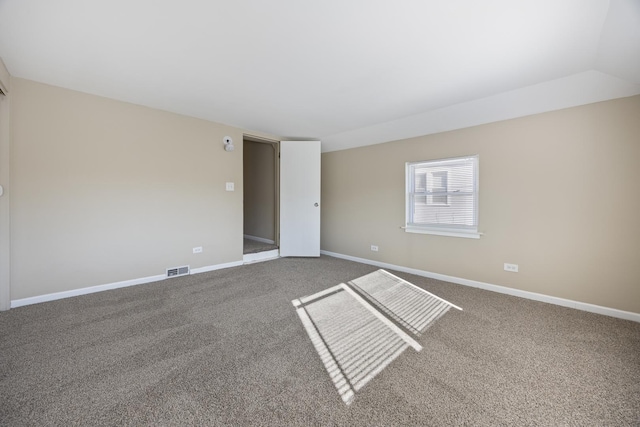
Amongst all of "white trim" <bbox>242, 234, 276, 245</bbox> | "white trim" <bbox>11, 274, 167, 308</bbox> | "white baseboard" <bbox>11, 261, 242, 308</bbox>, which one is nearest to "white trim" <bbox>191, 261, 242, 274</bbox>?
"white baseboard" <bbox>11, 261, 242, 308</bbox>

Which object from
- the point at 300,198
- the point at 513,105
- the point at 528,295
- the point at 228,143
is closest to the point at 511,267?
the point at 528,295

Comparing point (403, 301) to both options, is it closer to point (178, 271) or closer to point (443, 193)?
point (443, 193)

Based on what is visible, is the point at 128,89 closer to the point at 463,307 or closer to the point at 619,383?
the point at 463,307

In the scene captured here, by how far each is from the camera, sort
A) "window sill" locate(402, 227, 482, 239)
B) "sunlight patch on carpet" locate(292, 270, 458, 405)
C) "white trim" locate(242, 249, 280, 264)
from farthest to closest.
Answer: "white trim" locate(242, 249, 280, 264)
"window sill" locate(402, 227, 482, 239)
"sunlight patch on carpet" locate(292, 270, 458, 405)

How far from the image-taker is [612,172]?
2.24m

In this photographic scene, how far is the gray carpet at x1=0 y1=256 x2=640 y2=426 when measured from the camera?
1.20 m

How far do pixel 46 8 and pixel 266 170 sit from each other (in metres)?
3.87

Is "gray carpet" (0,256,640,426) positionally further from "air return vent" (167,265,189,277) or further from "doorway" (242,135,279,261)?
"doorway" (242,135,279,261)

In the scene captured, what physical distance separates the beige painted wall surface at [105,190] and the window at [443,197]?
9.83 ft

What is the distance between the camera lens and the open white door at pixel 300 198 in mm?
4512

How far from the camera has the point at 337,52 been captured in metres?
1.97

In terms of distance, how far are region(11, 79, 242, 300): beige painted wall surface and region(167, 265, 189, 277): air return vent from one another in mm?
65

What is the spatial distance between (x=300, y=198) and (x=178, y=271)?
7.48ft

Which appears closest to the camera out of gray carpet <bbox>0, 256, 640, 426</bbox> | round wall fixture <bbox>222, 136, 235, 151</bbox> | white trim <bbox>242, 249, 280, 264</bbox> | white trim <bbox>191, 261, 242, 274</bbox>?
gray carpet <bbox>0, 256, 640, 426</bbox>
